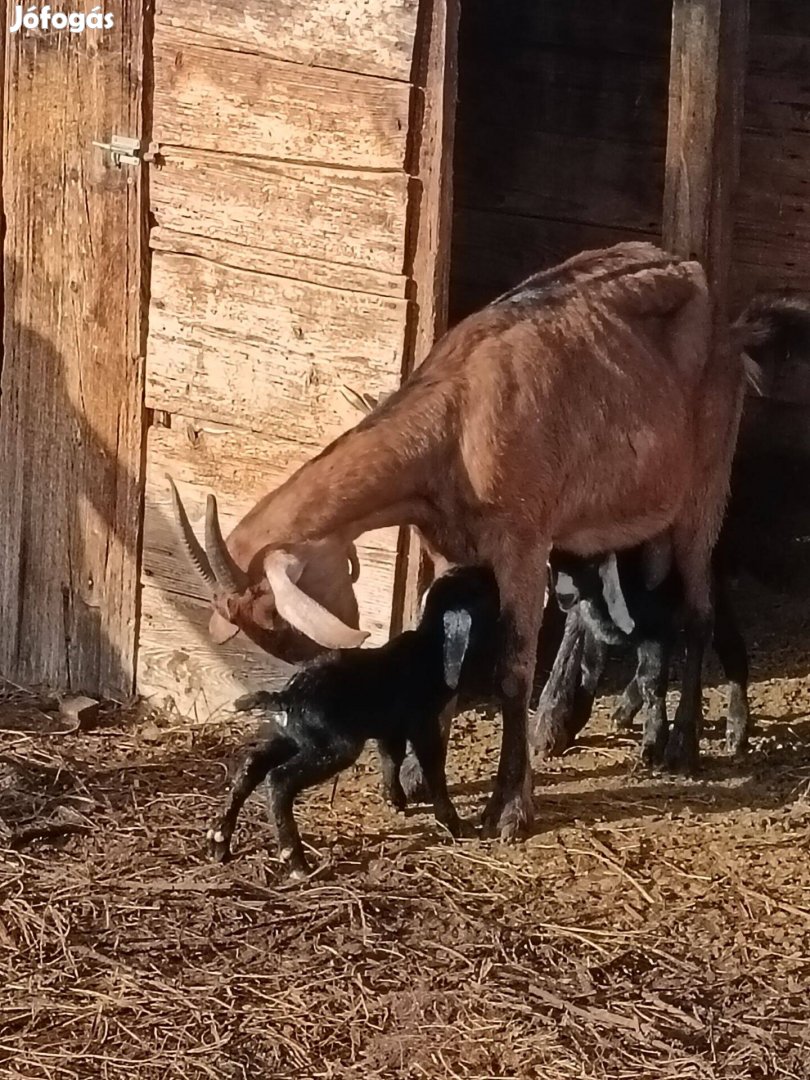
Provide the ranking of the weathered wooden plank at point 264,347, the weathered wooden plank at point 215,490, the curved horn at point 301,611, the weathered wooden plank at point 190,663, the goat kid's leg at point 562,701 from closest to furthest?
the curved horn at point 301,611
the weathered wooden plank at point 264,347
the weathered wooden plank at point 215,490
the goat kid's leg at point 562,701
the weathered wooden plank at point 190,663

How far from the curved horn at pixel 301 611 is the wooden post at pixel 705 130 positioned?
2.01 m

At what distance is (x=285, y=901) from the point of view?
5191mm

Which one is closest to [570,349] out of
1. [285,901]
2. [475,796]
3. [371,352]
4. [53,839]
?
[371,352]

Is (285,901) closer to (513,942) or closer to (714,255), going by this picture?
(513,942)

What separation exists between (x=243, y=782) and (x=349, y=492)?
981 millimetres

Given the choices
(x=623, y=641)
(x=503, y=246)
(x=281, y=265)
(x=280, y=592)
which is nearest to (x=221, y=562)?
(x=280, y=592)

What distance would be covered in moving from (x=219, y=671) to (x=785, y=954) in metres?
2.65

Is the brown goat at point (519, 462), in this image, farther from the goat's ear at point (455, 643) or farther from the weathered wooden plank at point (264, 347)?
the weathered wooden plank at point (264, 347)

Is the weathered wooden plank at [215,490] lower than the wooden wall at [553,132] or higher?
lower

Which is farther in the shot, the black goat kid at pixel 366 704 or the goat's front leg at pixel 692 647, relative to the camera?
the goat's front leg at pixel 692 647

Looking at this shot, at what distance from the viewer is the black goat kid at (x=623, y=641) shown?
632cm

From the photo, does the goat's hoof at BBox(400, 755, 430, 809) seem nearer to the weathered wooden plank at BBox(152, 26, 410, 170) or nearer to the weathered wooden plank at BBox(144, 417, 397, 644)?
the weathered wooden plank at BBox(144, 417, 397, 644)

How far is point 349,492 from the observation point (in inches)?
212

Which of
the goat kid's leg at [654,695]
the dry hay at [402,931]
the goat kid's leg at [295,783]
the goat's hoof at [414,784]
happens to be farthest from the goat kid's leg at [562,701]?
the goat kid's leg at [295,783]
